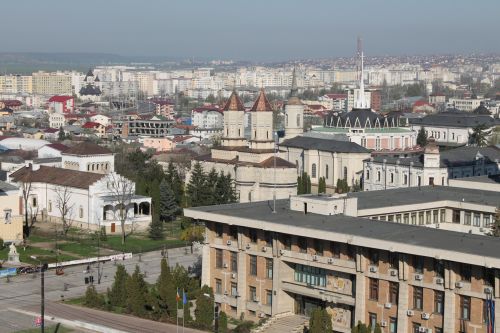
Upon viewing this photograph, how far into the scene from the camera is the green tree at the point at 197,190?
166 feet

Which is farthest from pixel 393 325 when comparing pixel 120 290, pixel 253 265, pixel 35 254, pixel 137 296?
pixel 35 254

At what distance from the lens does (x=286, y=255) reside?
29828 mm

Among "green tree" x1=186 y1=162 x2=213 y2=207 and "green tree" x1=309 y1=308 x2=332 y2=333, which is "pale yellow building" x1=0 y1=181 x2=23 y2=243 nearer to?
"green tree" x1=186 y1=162 x2=213 y2=207

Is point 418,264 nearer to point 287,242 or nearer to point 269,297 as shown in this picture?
point 287,242

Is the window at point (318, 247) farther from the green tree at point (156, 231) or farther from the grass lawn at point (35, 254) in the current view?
the green tree at point (156, 231)

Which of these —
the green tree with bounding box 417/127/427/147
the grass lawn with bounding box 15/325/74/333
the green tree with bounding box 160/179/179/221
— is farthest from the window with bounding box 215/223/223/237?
the green tree with bounding box 417/127/427/147

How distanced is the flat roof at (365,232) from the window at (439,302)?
1.12 meters

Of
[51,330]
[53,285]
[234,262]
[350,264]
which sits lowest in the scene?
[53,285]

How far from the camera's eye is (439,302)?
2639cm

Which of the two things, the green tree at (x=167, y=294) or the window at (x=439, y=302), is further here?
the green tree at (x=167, y=294)

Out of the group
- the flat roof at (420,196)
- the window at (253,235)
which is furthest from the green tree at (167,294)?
the flat roof at (420,196)

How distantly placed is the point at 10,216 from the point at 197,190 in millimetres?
10197

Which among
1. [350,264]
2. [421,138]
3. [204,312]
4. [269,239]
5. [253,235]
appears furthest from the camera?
[421,138]

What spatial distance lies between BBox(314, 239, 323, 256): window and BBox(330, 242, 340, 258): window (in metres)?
0.38
